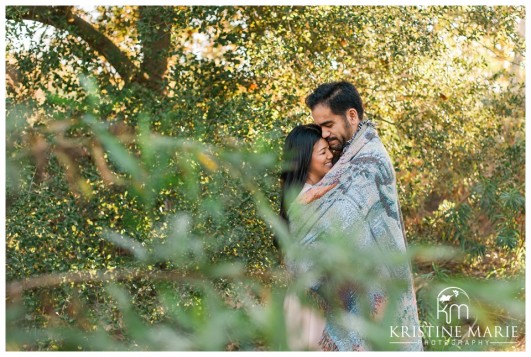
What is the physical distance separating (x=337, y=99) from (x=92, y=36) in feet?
6.42

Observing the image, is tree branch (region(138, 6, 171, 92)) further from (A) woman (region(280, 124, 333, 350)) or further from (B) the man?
(A) woman (region(280, 124, 333, 350))

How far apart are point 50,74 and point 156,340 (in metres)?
3.47

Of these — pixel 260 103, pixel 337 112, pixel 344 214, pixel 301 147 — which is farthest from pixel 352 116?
pixel 260 103

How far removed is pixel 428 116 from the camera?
454 cm

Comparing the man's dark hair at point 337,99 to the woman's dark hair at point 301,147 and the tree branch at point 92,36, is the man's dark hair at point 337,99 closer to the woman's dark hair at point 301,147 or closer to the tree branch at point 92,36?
the woman's dark hair at point 301,147

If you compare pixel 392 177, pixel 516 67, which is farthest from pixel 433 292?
pixel 516 67

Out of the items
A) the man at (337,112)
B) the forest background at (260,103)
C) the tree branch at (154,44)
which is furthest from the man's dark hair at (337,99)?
the tree branch at (154,44)

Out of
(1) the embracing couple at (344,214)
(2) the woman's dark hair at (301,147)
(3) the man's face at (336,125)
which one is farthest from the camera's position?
(3) the man's face at (336,125)

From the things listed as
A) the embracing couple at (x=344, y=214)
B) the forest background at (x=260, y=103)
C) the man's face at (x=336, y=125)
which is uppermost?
the forest background at (x=260, y=103)

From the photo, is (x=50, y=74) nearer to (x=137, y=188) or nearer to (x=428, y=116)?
(x=428, y=116)

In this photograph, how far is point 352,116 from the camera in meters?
2.64

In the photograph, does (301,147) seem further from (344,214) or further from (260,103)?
(260,103)

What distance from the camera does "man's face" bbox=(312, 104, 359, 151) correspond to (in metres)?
2.58

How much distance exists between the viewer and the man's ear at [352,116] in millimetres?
2631
